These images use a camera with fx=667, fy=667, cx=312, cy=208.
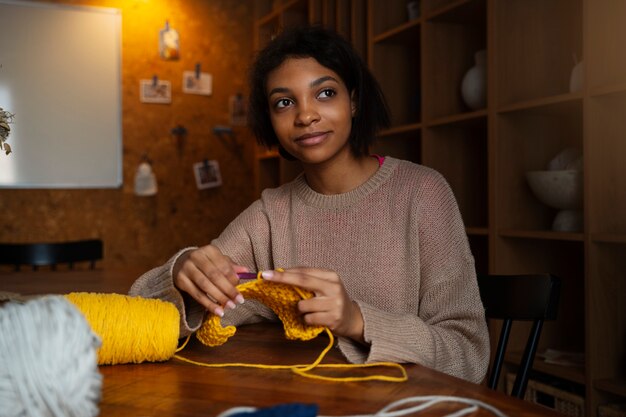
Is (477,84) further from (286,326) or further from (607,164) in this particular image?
(286,326)

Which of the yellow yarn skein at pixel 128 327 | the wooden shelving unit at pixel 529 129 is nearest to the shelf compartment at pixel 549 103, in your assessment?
the wooden shelving unit at pixel 529 129

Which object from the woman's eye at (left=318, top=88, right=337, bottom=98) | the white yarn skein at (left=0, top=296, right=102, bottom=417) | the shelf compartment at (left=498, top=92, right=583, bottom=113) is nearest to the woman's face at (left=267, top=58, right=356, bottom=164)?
the woman's eye at (left=318, top=88, right=337, bottom=98)

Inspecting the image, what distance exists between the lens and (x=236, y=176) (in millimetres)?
4586

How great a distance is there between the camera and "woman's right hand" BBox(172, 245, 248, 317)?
1061 millimetres

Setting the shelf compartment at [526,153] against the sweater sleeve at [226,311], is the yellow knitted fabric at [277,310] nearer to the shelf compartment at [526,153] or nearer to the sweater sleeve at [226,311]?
the sweater sleeve at [226,311]

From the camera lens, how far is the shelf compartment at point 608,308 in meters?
1.95

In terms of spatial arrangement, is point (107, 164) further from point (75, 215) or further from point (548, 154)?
point (548, 154)

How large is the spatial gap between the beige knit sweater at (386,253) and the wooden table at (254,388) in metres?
0.12

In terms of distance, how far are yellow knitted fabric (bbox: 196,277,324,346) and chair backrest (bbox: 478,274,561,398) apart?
0.41 meters

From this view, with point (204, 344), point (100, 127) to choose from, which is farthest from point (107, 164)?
point (204, 344)

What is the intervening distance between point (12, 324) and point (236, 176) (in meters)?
3.95

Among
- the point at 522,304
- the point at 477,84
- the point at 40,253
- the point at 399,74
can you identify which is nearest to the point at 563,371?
the point at 522,304

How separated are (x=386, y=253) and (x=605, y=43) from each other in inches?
43.9

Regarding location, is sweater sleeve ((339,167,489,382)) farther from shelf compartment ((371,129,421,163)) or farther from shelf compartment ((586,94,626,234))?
shelf compartment ((371,129,421,163))
